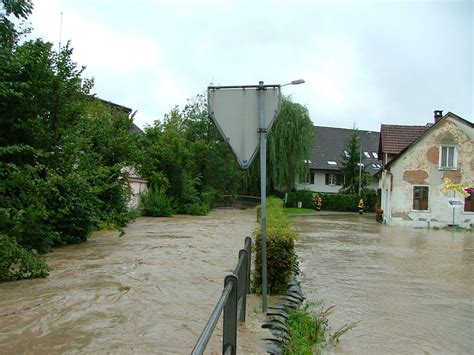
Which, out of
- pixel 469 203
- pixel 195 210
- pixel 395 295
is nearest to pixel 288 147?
pixel 195 210

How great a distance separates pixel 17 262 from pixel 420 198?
2490 centimetres

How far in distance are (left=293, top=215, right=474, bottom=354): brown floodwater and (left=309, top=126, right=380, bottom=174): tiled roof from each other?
124 feet

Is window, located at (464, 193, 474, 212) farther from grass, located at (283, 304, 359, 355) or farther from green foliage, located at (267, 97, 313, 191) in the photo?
grass, located at (283, 304, 359, 355)

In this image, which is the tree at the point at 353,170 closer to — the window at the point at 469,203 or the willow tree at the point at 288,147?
the willow tree at the point at 288,147

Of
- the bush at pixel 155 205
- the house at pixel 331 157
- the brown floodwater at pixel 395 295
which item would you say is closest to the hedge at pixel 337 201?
the house at pixel 331 157

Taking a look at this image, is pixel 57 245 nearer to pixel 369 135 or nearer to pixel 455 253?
pixel 455 253

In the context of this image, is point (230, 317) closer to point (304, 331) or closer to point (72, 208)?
point (304, 331)

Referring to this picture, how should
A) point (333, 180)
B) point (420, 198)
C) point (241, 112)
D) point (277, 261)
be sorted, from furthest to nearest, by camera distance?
point (333, 180) < point (420, 198) < point (277, 261) < point (241, 112)

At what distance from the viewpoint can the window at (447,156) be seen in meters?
27.3

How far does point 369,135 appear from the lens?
58594 millimetres

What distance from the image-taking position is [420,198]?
27.8 meters

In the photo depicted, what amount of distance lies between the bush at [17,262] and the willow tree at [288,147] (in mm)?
32407

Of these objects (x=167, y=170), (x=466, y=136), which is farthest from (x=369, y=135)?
(x=167, y=170)

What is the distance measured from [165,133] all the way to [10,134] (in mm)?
21877
